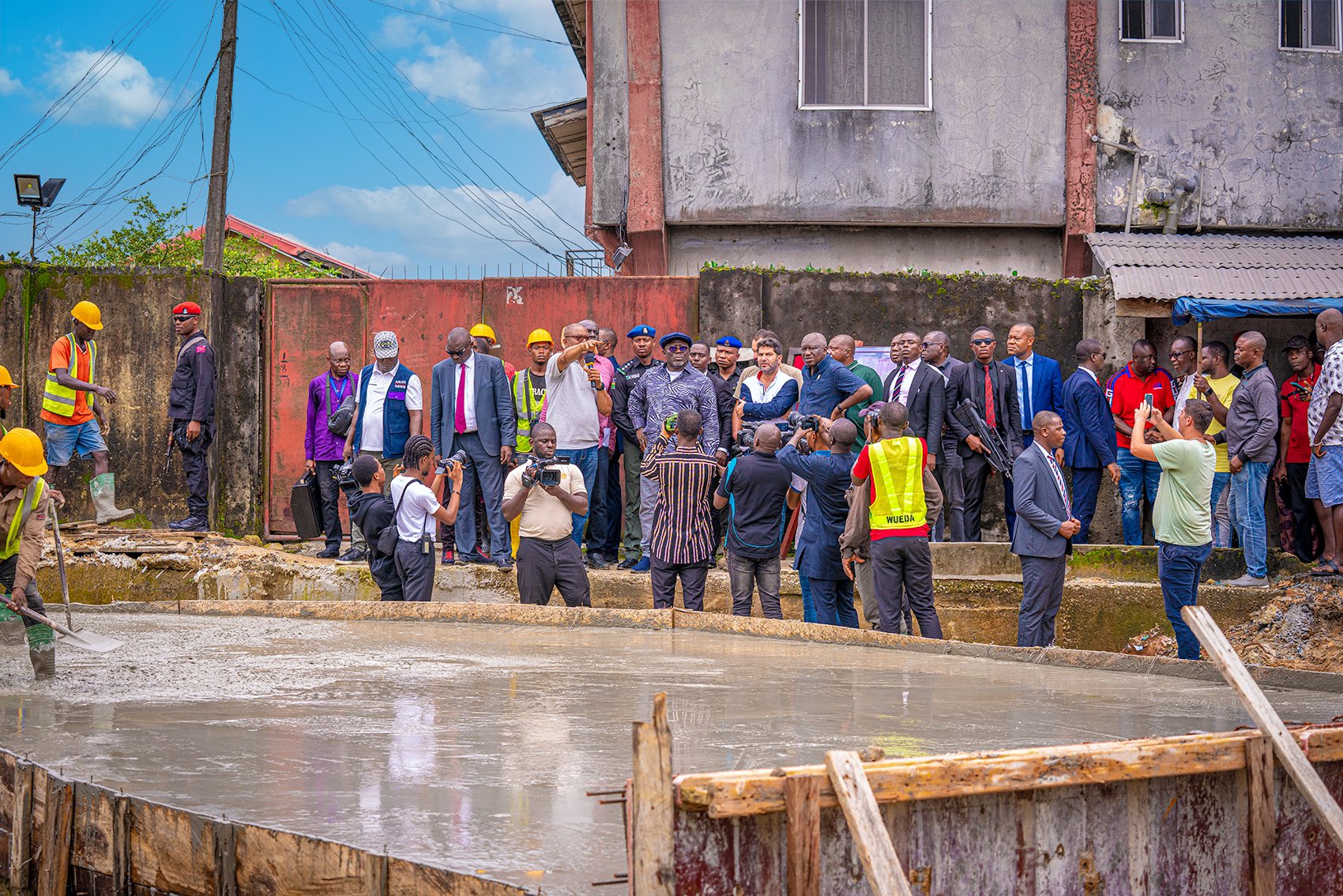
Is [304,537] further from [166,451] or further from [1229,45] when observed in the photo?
[1229,45]

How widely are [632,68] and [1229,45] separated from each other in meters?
6.80

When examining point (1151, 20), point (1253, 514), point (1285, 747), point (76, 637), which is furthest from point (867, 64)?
point (1285, 747)

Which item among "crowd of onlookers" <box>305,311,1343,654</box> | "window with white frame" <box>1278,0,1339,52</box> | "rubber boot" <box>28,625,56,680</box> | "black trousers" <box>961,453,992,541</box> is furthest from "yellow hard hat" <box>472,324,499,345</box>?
"window with white frame" <box>1278,0,1339,52</box>

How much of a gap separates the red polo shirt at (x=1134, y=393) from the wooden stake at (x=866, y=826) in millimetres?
8297

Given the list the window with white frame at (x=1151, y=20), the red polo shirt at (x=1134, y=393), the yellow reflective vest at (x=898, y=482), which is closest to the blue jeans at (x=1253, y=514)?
the red polo shirt at (x=1134, y=393)

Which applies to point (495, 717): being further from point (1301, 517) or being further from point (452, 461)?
point (1301, 517)

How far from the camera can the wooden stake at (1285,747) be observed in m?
4.90

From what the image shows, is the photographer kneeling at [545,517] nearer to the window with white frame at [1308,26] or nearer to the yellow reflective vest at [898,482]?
the yellow reflective vest at [898,482]

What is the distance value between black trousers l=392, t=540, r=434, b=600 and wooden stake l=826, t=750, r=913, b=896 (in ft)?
21.4

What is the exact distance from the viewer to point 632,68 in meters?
15.8

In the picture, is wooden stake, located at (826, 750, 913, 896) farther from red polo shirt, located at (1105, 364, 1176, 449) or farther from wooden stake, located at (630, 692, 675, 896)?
red polo shirt, located at (1105, 364, 1176, 449)

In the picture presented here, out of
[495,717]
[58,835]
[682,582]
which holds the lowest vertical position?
[58,835]

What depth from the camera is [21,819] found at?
5285 mm

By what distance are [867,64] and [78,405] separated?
30.3ft
